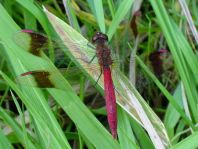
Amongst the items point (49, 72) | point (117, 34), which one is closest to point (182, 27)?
point (117, 34)

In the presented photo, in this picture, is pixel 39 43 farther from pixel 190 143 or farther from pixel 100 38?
pixel 190 143

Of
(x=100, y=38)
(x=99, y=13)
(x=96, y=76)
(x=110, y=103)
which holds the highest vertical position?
(x=99, y=13)

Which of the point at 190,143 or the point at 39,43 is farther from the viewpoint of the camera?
the point at 39,43

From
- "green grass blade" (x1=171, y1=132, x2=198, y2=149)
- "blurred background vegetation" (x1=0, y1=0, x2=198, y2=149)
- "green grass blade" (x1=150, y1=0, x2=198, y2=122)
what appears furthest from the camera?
"green grass blade" (x1=150, y1=0, x2=198, y2=122)

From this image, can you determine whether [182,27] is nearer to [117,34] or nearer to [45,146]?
[117,34]

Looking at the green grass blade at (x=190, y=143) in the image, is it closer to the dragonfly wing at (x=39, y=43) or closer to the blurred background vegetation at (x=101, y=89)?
the blurred background vegetation at (x=101, y=89)

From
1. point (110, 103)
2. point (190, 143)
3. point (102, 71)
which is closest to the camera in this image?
point (190, 143)

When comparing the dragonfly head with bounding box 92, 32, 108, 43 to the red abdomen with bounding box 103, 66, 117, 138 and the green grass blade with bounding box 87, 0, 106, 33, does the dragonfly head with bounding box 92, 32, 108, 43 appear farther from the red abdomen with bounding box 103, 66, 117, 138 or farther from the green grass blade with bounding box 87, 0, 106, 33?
the red abdomen with bounding box 103, 66, 117, 138

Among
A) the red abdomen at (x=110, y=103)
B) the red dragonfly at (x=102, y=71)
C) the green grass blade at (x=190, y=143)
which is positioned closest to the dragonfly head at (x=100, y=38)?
the red dragonfly at (x=102, y=71)

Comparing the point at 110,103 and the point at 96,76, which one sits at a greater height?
the point at 96,76

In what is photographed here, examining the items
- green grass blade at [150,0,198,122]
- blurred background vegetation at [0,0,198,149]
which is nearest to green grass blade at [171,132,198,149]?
blurred background vegetation at [0,0,198,149]

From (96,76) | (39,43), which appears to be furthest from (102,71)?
(39,43)
